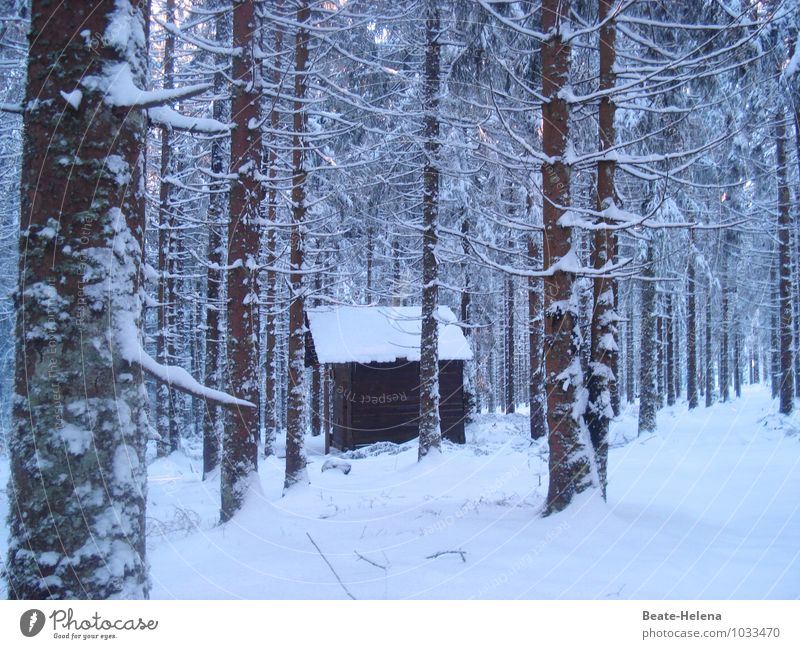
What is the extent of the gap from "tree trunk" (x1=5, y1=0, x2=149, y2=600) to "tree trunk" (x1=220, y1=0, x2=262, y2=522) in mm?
5177

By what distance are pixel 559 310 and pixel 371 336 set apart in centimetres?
1307

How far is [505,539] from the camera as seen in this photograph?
5309mm

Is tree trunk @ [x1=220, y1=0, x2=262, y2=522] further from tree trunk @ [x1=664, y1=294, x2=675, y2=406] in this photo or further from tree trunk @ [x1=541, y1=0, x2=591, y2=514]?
tree trunk @ [x1=664, y1=294, x2=675, y2=406]

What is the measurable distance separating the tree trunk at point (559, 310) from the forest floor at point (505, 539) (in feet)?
1.47

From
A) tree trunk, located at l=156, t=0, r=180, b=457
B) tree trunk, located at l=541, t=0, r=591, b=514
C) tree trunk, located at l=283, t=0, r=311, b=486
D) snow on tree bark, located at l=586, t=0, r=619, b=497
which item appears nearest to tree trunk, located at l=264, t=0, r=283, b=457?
tree trunk, located at l=283, t=0, r=311, b=486

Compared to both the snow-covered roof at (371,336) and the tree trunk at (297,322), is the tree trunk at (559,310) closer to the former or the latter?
the tree trunk at (297,322)

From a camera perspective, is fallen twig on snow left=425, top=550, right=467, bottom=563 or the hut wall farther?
the hut wall

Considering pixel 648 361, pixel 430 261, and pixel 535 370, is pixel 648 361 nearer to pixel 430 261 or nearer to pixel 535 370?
pixel 535 370

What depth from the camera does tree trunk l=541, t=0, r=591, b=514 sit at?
20.4 ft

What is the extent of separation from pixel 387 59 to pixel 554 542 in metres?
12.9

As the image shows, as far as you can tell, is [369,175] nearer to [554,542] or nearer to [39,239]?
[554,542]

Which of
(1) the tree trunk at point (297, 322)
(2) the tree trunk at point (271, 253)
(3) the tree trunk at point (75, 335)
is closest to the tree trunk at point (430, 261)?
(1) the tree trunk at point (297, 322)

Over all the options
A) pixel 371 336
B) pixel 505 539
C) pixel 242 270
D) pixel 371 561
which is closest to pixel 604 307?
pixel 505 539

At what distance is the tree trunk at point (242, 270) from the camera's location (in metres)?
7.80
